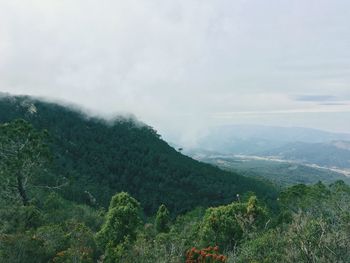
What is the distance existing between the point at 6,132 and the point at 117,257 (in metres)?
20.7

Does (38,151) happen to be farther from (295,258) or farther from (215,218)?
(295,258)

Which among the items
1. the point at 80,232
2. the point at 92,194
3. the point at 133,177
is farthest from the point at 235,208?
the point at 133,177

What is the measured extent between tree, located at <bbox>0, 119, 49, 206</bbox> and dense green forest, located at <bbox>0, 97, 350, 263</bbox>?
102 millimetres

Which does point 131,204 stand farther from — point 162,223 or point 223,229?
point 162,223

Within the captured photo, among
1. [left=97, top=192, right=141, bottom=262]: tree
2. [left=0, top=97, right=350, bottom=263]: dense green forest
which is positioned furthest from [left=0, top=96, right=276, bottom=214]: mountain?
[left=97, top=192, right=141, bottom=262]: tree

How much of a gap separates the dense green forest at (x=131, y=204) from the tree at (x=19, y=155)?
0.33ft

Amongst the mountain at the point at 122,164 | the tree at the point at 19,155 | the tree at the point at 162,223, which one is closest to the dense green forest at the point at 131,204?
the tree at the point at 19,155

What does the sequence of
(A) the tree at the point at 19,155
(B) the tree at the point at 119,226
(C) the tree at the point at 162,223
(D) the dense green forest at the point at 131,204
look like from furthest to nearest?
(C) the tree at the point at 162,223
(A) the tree at the point at 19,155
(B) the tree at the point at 119,226
(D) the dense green forest at the point at 131,204

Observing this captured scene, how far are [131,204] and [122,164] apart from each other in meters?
82.9

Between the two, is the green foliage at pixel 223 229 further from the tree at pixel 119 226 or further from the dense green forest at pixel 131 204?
the tree at pixel 119 226

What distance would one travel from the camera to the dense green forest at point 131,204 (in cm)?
2786

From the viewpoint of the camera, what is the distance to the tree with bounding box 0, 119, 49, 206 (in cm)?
4334

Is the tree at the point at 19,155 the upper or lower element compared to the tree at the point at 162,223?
upper

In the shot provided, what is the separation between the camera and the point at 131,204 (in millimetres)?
44375
